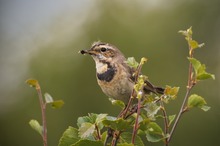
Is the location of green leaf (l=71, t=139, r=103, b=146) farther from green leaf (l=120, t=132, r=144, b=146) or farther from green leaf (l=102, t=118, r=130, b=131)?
green leaf (l=120, t=132, r=144, b=146)

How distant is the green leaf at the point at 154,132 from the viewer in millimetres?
3002

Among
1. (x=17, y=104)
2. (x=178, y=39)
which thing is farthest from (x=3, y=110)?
(x=178, y=39)

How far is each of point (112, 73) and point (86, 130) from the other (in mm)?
2267

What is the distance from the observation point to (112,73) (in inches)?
203

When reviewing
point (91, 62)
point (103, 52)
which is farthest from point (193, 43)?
point (91, 62)

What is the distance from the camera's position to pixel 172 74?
43.4 ft

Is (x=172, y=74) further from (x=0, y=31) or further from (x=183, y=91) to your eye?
(x=0, y=31)

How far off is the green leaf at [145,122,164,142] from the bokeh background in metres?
8.77

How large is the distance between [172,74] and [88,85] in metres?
1.67

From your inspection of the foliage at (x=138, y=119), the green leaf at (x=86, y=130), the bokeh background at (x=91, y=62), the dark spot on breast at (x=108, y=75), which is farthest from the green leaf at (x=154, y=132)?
the bokeh background at (x=91, y=62)

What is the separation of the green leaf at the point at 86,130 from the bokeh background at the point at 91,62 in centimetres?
891

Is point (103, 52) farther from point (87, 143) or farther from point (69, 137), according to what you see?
point (87, 143)

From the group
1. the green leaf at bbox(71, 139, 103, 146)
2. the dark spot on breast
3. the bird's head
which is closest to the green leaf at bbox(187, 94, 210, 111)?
the green leaf at bbox(71, 139, 103, 146)

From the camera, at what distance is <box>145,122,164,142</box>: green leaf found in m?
3.00
